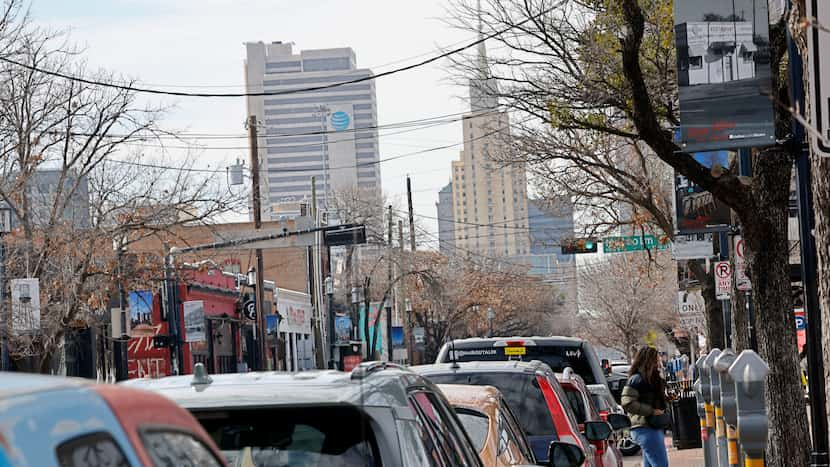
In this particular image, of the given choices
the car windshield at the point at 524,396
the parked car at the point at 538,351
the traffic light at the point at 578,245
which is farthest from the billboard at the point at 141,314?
the car windshield at the point at 524,396

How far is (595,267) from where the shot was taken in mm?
90188

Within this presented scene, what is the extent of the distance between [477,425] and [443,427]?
2.28 meters

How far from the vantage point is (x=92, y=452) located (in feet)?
7.15

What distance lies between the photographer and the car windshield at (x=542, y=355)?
49.6 ft

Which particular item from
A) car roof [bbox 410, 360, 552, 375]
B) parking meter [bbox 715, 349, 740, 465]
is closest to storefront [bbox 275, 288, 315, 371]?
car roof [bbox 410, 360, 552, 375]

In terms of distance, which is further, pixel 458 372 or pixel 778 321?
pixel 778 321

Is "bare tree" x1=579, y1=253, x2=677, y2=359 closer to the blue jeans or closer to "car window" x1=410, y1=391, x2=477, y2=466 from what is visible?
the blue jeans

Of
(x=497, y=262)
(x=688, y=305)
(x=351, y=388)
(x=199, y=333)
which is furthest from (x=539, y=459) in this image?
(x=497, y=262)

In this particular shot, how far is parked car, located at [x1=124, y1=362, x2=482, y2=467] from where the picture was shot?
15.0 feet

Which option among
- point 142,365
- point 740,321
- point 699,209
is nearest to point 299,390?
point 740,321

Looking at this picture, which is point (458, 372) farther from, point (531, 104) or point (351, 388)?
point (531, 104)

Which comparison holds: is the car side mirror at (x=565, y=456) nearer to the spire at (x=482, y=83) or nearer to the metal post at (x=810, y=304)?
the metal post at (x=810, y=304)

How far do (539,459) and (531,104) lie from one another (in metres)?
13.4

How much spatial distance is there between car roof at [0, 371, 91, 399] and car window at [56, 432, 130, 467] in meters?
0.11
